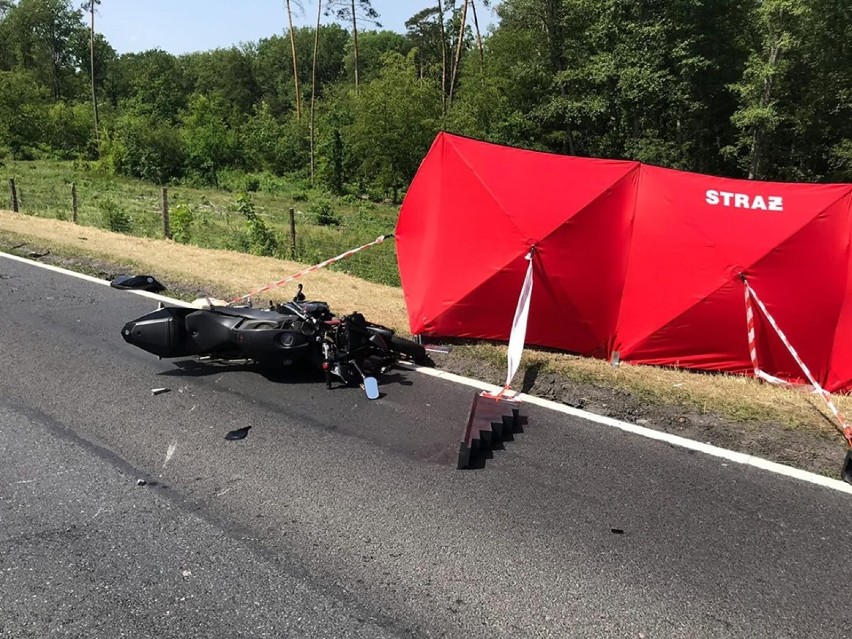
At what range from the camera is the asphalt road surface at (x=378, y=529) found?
115 inches

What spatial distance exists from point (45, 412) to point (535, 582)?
4.01m

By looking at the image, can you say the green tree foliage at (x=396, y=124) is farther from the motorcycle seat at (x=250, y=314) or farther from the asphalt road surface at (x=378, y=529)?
the asphalt road surface at (x=378, y=529)

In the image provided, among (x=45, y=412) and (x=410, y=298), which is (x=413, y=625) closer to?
(x=45, y=412)

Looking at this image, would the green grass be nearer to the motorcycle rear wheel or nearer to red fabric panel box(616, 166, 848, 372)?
the motorcycle rear wheel

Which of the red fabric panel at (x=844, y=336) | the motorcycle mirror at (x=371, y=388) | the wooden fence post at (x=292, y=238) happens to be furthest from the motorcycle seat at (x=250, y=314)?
the wooden fence post at (x=292, y=238)

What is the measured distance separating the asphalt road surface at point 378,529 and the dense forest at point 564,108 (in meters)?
27.3

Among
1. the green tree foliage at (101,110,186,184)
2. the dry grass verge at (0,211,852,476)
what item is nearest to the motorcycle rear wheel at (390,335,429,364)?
the dry grass verge at (0,211,852,476)

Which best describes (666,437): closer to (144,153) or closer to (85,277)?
(85,277)

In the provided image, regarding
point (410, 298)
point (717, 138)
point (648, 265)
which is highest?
point (717, 138)

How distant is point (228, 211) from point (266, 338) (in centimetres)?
1871

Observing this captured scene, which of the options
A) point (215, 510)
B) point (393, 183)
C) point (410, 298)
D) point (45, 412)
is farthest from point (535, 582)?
point (393, 183)

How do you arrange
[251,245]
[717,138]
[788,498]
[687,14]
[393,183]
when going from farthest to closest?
[393,183]
[717,138]
[687,14]
[251,245]
[788,498]

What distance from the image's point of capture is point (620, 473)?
4.29 metres

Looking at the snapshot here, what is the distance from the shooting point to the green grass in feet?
52.1
